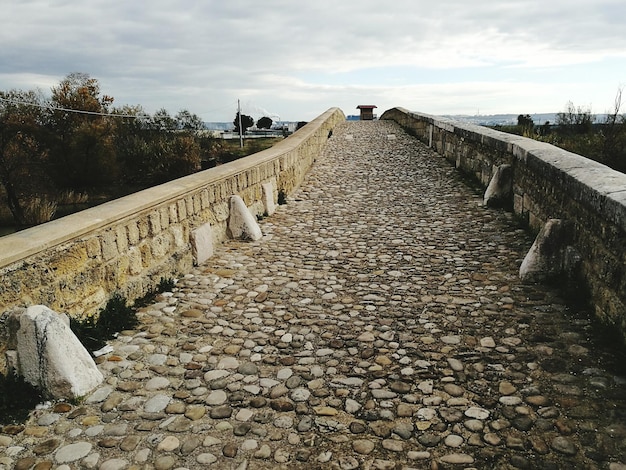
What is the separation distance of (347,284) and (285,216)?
9.76ft

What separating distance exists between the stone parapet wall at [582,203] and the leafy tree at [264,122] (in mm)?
72843

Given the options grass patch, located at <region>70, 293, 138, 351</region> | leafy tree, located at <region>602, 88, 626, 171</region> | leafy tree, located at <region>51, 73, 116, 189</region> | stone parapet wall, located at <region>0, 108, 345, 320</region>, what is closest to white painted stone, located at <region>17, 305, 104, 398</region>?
stone parapet wall, located at <region>0, 108, 345, 320</region>

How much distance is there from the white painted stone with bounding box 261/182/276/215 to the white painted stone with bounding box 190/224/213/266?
188cm

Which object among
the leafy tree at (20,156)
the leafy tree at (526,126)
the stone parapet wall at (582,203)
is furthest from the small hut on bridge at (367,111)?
the stone parapet wall at (582,203)

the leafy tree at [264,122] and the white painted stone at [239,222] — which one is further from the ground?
the leafy tree at [264,122]

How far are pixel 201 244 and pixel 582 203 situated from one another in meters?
3.68

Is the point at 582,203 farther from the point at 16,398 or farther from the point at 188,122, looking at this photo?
the point at 188,122

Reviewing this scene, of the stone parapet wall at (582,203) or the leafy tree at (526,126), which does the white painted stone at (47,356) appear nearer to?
the stone parapet wall at (582,203)

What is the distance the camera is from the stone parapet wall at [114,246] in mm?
2797

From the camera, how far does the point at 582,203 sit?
3.73 m

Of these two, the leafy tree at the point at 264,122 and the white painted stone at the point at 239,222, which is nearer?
the white painted stone at the point at 239,222

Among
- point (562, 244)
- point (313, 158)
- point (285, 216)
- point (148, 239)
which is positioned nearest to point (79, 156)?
point (313, 158)

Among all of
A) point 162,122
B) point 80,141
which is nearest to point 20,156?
point 80,141

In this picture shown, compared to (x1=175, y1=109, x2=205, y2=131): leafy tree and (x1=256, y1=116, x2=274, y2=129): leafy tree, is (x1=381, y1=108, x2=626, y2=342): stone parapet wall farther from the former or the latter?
(x1=256, y1=116, x2=274, y2=129): leafy tree
